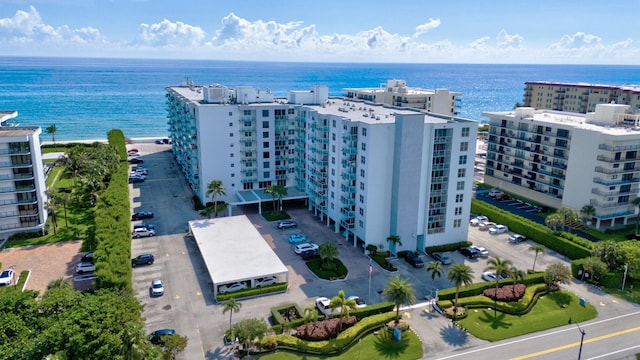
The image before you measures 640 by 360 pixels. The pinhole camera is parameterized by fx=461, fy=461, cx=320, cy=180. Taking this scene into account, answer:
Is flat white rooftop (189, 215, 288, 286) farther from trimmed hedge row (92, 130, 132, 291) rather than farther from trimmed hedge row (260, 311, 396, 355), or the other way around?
trimmed hedge row (260, 311, 396, 355)

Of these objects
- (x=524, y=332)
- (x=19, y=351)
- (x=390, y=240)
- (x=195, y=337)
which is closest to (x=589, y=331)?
(x=524, y=332)

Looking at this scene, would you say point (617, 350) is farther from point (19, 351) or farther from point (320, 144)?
point (19, 351)

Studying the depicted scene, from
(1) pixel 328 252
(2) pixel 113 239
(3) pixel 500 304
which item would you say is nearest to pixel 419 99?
(1) pixel 328 252

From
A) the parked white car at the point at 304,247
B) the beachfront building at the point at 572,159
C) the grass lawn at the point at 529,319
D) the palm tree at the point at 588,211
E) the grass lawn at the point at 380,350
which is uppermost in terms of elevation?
the beachfront building at the point at 572,159

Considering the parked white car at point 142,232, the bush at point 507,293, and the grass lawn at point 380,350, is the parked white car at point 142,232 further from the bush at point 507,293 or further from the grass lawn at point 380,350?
the bush at point 507,293

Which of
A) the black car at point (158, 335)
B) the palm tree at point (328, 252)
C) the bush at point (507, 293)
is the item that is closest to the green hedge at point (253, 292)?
the palm tree at point (328, 252)
